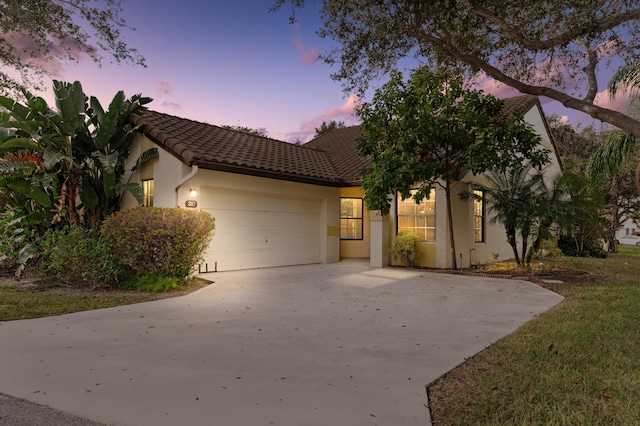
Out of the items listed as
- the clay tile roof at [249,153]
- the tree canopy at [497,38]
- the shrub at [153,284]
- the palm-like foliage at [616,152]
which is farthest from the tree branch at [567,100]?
the shrub at [153,284]

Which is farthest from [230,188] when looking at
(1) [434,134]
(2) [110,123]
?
(1) [434,134]

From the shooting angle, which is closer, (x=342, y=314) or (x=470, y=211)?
(x=342, y=314)

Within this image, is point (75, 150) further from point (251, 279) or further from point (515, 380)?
point (515, 380)

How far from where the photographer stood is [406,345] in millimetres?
4656

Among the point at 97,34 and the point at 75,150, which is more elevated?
the point at 97,34

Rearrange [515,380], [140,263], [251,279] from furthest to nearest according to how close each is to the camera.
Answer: [251,279], [140,263], [515,380]

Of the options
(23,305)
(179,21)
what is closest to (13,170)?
(23,305)

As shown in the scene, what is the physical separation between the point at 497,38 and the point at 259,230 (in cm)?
794

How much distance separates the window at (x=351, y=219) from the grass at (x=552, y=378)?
31.4 feet

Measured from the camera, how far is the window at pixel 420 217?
1216 centimetres

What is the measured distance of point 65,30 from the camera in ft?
23.8

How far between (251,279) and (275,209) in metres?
3.06

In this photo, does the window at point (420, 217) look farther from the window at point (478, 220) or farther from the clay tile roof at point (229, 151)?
the clay tile roof at point (229, 151)

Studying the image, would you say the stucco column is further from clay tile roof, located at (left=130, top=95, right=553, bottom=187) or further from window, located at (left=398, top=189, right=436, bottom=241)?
clay tile roof, located at (left=130, top=95, right=553, bottom=187)
